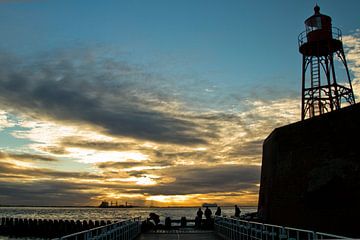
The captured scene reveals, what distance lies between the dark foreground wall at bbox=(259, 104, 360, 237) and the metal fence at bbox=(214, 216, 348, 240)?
195 centimetres

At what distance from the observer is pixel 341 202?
18.1 m

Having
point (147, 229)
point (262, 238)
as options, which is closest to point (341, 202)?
point (262, 238)

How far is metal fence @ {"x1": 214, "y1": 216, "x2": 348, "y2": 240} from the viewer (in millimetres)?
11805

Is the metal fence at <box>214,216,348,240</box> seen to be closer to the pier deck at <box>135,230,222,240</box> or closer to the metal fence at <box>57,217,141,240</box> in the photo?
the pier deck at <box>135,230,222,240</box>

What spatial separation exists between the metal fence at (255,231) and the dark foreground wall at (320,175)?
1953 millimetres

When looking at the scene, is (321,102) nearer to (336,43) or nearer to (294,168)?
(336,43)

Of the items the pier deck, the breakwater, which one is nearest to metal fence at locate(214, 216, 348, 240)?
the pier deck

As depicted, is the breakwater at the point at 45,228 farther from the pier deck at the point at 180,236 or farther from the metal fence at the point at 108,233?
the metal fence at the point at 108,233

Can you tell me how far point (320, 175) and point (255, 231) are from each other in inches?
226

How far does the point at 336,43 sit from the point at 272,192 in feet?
41.2

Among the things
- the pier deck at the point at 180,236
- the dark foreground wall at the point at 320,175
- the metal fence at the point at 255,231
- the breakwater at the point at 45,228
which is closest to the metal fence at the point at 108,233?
the pier deck at the point at 180,236

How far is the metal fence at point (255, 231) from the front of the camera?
38.7ft

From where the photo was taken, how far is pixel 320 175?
19.7 meters

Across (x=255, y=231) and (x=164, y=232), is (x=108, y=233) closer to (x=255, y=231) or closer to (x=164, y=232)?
(x=255, y=231)
